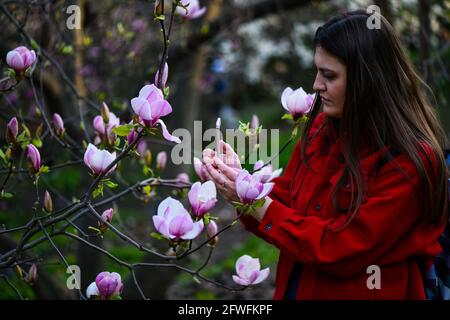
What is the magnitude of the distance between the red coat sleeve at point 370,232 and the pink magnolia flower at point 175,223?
0.21 m

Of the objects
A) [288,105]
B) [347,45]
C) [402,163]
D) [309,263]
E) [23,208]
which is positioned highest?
[347,45]

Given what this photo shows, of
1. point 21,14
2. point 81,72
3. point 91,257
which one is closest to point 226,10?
point 81,72

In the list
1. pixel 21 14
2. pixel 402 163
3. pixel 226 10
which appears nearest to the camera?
pixel 402 163

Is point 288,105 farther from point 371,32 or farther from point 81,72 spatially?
point 81,72

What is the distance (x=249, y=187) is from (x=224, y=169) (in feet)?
0.46

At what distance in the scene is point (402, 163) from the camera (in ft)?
5.42

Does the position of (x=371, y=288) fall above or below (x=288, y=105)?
below

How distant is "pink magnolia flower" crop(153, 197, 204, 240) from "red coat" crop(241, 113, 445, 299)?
19cm

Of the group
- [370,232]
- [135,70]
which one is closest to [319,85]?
[370,232]

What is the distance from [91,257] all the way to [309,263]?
2.40 metres

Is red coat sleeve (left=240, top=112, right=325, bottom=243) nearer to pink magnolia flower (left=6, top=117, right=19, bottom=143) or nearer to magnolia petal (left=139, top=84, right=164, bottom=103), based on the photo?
magnolia petal (left=139, top=84, right=164, bottom=103)

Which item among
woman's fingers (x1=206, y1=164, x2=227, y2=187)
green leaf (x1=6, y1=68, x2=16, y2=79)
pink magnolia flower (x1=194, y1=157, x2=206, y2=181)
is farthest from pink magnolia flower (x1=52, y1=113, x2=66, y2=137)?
woman's fingers (x1=206, y1=164, x2=227, y2=187)

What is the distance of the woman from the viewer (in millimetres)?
1635

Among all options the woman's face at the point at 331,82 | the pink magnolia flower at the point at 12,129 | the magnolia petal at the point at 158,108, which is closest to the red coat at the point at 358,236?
the woman's face at the point at 331,82
